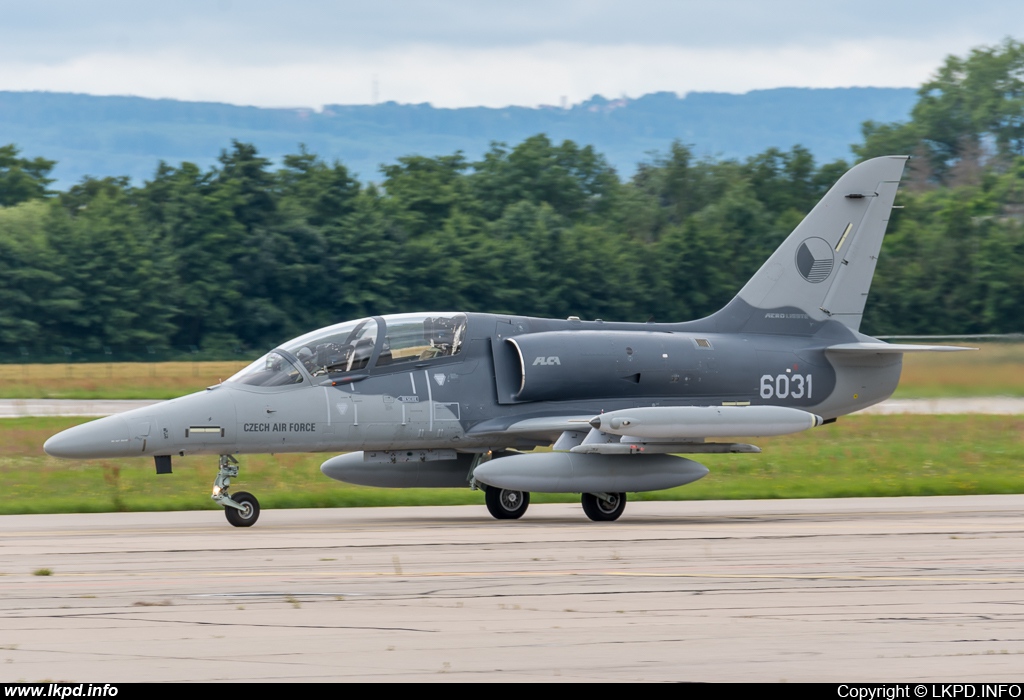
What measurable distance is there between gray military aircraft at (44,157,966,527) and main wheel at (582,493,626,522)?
0.07 feet

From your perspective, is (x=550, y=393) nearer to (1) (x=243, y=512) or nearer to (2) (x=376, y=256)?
(1) (x=243, y=512)

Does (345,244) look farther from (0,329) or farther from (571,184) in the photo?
(571,184)

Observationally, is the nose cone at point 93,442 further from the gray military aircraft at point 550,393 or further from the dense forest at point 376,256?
the dense forest at point 376,256

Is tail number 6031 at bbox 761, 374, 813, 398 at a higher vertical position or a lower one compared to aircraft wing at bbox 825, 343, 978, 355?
lower

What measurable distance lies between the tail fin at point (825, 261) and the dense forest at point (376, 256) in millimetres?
38776

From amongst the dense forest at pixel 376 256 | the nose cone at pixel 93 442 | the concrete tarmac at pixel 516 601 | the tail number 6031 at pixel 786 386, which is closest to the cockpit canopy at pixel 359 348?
the nose cone at pixel 93 442

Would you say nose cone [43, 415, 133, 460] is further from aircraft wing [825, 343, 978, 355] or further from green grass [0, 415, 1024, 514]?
aircraft wing [825, 343, 978, 355]

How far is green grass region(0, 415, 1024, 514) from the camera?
61.6 feet

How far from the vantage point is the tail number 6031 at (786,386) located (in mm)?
17406

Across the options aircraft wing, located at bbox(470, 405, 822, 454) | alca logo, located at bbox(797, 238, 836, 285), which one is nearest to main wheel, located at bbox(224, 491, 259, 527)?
aircraft wing, located at bbox(470, 405, 822, 454)

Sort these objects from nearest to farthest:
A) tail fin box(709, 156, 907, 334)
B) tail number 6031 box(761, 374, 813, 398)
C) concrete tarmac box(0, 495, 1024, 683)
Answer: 1. concrete tarmac box(0, 495, 1024, 683)
2. tail number 6031 box(761, 374, 813, 398)
3. tail fin box(709, 156, 907, 334)

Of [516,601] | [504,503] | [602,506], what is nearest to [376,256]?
[504,503]

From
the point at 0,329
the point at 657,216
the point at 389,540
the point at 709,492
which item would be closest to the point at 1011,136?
the point at 657,216

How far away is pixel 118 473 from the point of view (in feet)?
64.7
